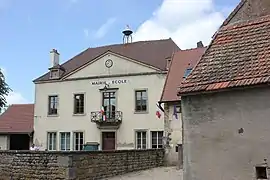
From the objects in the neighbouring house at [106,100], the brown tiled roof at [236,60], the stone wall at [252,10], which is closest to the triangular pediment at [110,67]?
the neighbouring house at [106,100]

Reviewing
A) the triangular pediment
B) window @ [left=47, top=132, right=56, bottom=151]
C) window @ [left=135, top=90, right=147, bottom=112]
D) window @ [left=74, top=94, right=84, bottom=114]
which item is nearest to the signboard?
the triangular pediment

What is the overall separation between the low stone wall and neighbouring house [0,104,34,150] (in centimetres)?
1831

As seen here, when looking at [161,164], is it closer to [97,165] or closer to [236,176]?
[97,165]

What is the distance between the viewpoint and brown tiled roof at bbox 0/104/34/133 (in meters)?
33.7

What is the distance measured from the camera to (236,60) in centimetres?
955

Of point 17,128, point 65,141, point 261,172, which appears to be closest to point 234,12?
point 261,172

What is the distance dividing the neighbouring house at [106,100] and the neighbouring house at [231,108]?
62.0 ft

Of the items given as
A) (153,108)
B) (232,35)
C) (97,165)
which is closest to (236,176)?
(232,35)

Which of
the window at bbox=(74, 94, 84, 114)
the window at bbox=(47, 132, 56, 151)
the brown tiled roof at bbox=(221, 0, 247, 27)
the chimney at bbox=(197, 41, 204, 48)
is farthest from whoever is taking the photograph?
the window at bbox=(47, 132, 56, 151)

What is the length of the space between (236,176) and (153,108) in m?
20.5

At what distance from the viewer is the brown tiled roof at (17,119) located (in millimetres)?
33656

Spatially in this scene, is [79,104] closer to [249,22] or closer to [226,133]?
[249,22]

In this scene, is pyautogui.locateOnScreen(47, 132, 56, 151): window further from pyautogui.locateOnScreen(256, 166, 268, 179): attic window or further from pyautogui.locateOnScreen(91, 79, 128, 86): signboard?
pyautogui.locateOnScreen(256, 166, 268, 179): attic window

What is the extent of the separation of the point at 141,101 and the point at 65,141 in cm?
732
